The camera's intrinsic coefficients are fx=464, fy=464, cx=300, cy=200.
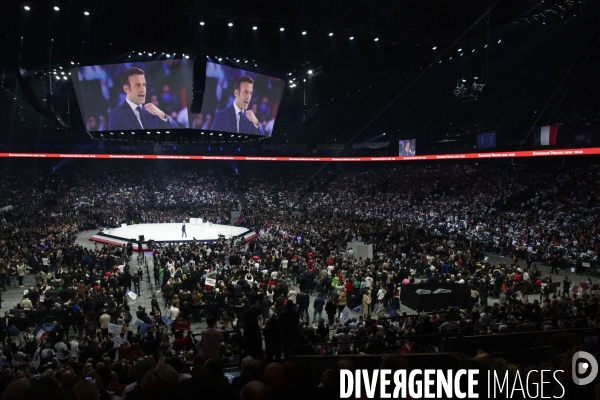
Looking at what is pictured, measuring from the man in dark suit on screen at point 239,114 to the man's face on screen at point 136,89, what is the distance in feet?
15.2

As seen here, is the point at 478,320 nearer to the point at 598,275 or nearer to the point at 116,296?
the point at 116,296

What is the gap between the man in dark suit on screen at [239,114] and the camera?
29.2 metres

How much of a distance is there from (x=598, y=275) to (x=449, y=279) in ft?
27.9

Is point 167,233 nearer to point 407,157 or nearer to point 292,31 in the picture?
point 292,31

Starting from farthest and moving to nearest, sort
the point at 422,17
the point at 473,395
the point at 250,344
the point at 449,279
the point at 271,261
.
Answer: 1. the point at 422,17
2. the point at 271,261
3. the point at 449,279
4. the point at 250,344
5. the point at 473,395

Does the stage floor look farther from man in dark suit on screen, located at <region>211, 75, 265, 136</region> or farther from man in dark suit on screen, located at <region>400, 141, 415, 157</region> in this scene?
man in dark suit on screen, located at <region>400, 141, 415, 157</region>

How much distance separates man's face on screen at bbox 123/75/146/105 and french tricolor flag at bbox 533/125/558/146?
2438 centimetres

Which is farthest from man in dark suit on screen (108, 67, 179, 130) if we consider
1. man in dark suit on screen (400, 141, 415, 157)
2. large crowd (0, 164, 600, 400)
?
man in dark suit on screen (400, 141, 415, 157)

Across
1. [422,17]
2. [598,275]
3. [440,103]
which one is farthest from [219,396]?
[440,103]

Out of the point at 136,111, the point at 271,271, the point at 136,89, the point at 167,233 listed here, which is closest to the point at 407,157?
the point at 167,233

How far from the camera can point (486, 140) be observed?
33000 millimetres

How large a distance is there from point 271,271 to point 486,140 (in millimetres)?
21293

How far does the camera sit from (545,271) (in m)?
22.3

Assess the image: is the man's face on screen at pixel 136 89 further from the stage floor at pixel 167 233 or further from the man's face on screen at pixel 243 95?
the stage floor at pixel 167 233
